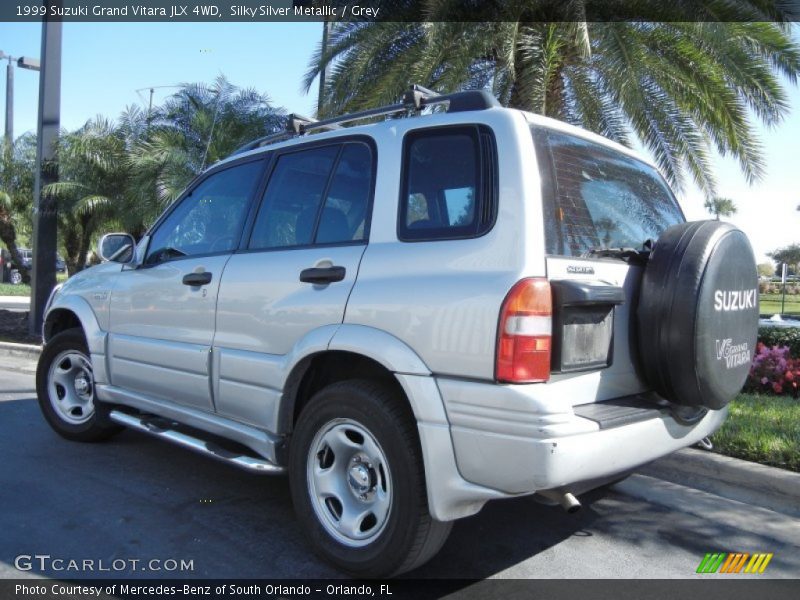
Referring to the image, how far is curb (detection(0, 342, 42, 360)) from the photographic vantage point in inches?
389

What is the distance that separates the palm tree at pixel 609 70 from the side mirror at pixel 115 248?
4.70 meters

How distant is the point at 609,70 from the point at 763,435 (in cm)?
568

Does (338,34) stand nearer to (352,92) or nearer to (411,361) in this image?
(352,92)

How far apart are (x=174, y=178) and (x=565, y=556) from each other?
10.6 meters

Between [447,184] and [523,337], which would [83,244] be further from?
[523,337]

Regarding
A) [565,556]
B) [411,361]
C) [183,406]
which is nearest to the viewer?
[411,361]

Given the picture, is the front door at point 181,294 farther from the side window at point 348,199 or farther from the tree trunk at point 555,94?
the tree trunk at point 555,94

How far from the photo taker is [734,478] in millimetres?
4188

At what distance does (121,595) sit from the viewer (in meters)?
2.95

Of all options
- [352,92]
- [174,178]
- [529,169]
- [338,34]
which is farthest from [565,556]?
[174,178]

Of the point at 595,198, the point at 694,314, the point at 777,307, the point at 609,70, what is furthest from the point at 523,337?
the point at 777,307

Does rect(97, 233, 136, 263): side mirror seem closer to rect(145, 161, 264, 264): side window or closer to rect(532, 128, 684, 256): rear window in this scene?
rect(145, 161, 264, 264): side window

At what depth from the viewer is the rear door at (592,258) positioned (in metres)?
2.75

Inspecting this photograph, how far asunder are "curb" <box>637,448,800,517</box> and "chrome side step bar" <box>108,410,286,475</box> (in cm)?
227
